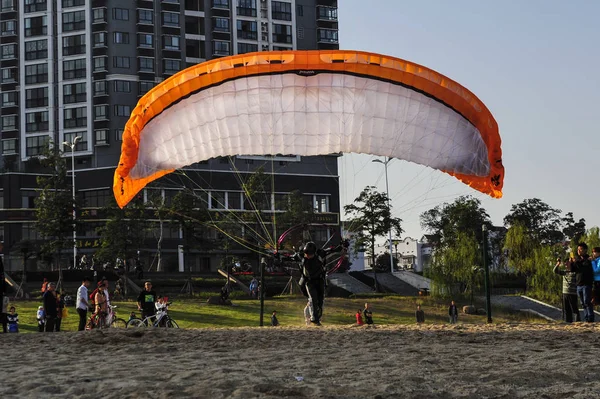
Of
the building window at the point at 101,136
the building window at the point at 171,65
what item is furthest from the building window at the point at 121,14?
the building window at the point at 101,136

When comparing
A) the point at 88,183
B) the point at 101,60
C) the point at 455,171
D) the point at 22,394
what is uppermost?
the point at 101,60

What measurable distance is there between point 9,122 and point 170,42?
58.9 ft

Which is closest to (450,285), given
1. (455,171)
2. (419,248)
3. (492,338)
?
(455,171)

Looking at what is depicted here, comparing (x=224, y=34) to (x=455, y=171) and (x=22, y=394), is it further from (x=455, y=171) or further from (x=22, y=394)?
(x=22, y=394)

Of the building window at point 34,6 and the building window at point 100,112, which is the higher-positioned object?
the building window at point 34,6

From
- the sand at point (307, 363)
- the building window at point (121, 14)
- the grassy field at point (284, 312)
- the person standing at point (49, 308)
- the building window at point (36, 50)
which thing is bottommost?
the grassy field at point (284, 312)

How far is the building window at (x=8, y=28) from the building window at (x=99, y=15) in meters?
8.27

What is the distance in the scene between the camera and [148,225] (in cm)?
5756

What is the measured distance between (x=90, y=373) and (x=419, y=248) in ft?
378

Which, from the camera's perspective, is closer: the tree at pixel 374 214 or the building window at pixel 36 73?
the tree at pixel 374 214

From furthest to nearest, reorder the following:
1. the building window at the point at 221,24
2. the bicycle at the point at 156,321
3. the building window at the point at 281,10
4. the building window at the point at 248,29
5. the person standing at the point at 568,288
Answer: the building window at the point at 281,10
the building window at the point at 248,29
the building window at the point at 221,24
the bicycle at the point at 156,321
the person standing at the point at 568,288

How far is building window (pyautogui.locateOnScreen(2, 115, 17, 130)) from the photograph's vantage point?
8894cm

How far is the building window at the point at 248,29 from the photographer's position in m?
92.7

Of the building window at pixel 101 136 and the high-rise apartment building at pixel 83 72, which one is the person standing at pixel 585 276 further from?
the building window at pixel 101 136
